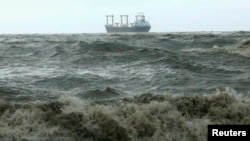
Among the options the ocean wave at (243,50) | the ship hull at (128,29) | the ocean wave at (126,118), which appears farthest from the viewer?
the ship hull at (128,29)

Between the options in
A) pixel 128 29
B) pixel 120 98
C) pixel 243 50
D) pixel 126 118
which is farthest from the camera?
pixel 128 29

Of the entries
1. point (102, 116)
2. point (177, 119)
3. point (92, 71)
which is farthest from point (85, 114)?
point (92, 71)

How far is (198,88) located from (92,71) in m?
4.45

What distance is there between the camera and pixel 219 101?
747 centimetres

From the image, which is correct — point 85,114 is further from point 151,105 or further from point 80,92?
point 80,92

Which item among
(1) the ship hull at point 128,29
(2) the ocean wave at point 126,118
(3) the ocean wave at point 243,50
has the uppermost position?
(1) the ship hull at point 128,29

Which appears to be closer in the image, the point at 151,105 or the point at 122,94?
the point at 151,105

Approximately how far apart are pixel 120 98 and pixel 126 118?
6.36 ft

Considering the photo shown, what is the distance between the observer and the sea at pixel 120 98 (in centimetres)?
621

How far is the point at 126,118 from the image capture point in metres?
6.57

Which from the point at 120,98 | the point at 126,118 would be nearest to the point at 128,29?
the point at 120,98

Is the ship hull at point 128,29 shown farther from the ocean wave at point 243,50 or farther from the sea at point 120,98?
the sea at point 120,98

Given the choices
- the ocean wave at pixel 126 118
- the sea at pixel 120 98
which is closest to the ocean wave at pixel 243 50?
the sea at pixel 120 98

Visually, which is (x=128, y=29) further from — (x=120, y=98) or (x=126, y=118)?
(x=126, y=118)
